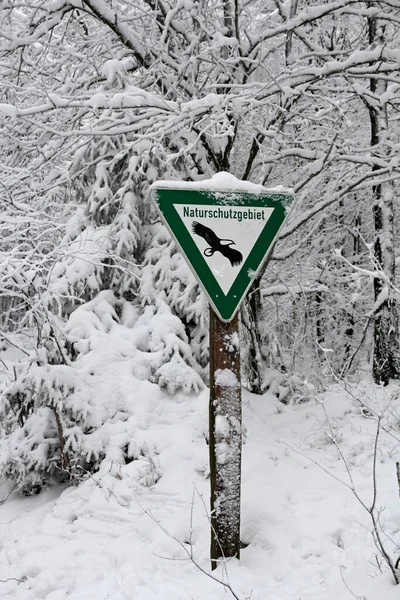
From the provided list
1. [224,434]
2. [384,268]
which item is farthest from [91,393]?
[384,268]

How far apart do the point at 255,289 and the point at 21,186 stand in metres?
3.37

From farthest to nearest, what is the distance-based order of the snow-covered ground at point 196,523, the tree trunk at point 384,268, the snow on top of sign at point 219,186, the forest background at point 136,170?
the tree trunk at point 384,268 < the forest background at point 136,170 < the snow-covered ground at point 196,523 < the snow on top of sign at point 219,186

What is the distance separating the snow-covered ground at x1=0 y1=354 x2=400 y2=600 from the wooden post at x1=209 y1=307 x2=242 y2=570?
0.53 feet

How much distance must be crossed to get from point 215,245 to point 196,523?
7.98 feet

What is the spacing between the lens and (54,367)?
5375 millimetres

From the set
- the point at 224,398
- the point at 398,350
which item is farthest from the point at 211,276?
the point at 398,350

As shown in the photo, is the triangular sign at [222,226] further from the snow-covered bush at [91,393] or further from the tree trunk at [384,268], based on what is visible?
the tree trunk at [384,268]

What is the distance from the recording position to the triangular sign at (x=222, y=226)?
305cm

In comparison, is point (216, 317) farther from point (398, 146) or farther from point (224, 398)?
point (398, 146)

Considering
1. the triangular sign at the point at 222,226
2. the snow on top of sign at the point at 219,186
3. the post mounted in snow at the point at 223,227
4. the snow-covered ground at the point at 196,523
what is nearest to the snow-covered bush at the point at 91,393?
the snow-covered ground at the point at 196,523

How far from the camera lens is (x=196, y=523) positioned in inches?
164

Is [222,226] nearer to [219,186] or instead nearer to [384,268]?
[219,186]

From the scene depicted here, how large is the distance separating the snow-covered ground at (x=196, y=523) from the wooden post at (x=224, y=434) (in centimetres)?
16

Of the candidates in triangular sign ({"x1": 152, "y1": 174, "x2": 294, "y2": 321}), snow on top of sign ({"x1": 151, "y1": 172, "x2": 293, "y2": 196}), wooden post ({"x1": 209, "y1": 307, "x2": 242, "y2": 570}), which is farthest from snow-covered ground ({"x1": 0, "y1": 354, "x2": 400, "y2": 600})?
snow on top of sign ({"x1": 151, "y1": 172, "x2": 293, "y2": 196})
